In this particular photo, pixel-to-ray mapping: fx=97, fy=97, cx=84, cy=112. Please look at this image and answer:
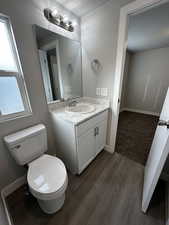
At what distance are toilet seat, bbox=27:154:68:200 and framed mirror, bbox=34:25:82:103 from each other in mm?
815

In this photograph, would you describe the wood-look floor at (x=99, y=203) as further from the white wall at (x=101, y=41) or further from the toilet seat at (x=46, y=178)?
the white wall at (x=101, y=41)

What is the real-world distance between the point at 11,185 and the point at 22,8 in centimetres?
203

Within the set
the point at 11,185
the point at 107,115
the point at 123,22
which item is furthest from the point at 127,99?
the point at 11,185

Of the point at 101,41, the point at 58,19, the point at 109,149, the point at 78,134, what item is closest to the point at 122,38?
the point at 101,41

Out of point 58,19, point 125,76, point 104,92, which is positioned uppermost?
point 58,19

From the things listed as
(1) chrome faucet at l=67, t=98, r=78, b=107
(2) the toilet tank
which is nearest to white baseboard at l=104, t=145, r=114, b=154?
(1) chrome faucet at l=67, t=98, r=78, b=107

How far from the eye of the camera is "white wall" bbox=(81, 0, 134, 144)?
1284 mm

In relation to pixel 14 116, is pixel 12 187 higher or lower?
lower

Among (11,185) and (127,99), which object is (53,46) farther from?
(127,99)

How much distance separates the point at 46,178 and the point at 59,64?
1497 millimetres

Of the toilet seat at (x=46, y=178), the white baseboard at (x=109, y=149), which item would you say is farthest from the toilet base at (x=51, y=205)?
the white baseboard at (x=109, y=149)

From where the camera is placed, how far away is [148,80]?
350 centimetres

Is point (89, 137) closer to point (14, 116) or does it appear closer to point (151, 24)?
point (14, 116)

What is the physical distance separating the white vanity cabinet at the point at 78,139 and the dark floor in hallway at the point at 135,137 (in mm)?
725
